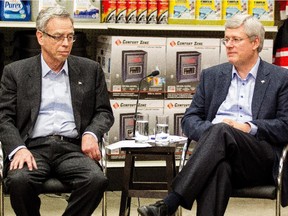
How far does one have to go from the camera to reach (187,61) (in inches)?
227

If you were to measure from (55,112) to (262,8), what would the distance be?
2064mm

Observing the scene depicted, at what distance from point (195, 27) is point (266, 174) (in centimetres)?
172

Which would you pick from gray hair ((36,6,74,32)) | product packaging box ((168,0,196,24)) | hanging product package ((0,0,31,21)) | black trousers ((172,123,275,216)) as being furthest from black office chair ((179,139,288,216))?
hanging product package ((0,0,31,21))

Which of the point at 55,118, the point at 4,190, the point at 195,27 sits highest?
the point at 195,27

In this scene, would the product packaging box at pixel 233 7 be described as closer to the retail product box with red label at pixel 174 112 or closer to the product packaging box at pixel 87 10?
the retail product box with red label at pixel 174 112

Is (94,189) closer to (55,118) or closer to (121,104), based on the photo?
(55,118)

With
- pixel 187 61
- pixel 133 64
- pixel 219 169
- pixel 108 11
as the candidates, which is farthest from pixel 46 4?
pixel 219 169

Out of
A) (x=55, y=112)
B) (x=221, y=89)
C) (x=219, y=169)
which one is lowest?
(x=219, y=169)

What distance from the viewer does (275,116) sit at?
14.6 feet

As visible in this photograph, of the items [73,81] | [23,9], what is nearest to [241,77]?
[73,81]

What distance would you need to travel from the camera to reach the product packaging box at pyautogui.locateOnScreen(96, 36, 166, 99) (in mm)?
5586

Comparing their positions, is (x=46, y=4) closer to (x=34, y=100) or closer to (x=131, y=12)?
(x=131, y=12)

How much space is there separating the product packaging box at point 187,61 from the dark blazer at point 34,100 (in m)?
1.27

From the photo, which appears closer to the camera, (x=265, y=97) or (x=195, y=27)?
(x=265, y=97)
